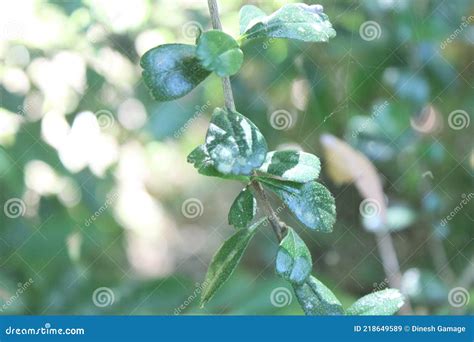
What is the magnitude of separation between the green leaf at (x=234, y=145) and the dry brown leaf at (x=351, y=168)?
3.11 ft

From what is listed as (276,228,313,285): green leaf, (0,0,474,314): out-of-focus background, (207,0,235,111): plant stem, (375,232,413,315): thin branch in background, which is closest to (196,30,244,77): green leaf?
(207,0,235,111): plant stem

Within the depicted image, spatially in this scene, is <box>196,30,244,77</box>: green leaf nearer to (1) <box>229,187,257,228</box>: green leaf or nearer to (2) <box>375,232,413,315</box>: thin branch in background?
(1) <box>229,187,257,228</box>: green leaf

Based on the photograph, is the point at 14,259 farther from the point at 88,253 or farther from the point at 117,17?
the point at 117,17

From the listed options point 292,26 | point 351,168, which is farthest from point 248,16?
point 351,168

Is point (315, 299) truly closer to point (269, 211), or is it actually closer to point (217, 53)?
point (269, 211)

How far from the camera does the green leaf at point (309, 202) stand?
19.7 inches

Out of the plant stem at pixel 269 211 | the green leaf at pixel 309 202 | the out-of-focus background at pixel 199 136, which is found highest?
the green leaf at pixel 309 202

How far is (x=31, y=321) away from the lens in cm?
94

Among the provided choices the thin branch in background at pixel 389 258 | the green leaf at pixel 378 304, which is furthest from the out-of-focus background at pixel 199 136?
the green leaf at pixel 378 304

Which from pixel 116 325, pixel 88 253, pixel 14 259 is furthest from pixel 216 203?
pixel 116 325

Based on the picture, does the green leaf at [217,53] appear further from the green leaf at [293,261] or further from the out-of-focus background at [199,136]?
the out-of-focus background at [199,136]

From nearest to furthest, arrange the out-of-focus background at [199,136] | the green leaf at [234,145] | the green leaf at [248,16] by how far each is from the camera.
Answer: the green leaf at [234,145], the green leaf at [248,16], the out-of-focus background at [199,136]

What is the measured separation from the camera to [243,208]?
0.51 m

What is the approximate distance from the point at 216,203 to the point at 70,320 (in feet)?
2.40
